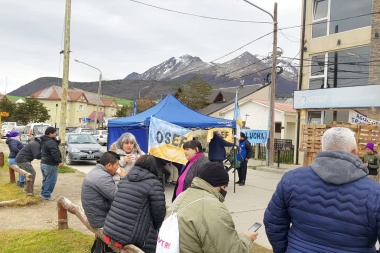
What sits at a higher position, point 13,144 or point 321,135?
point 321,135

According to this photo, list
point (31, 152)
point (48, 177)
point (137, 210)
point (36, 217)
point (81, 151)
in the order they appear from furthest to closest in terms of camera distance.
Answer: point (81, 151), point (31, 152), point (48, 177), point (36, 217), point (137, 210)

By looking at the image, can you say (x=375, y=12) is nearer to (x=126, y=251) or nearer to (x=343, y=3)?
(x=343, y=3)

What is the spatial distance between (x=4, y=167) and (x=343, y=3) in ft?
56.8

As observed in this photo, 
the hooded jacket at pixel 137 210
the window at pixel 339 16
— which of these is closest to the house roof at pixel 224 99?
the window at pixel 339 16

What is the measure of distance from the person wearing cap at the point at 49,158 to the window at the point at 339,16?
48.4 ft

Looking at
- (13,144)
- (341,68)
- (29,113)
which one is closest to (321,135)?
(341,68)

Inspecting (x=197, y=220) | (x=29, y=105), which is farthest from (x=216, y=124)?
(x=29, y=105)

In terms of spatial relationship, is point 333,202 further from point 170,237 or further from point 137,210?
point 137,210

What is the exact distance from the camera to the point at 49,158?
9031 mm

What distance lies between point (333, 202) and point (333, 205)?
0.07 feet

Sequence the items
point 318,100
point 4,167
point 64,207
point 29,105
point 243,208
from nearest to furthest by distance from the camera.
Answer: point 64,207
point 243,208
point 4,167
point 318,100
point 29,105

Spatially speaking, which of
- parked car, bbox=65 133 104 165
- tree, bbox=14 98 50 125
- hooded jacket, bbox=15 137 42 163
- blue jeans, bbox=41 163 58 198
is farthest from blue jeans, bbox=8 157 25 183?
tree, bbox=14 98 50 125

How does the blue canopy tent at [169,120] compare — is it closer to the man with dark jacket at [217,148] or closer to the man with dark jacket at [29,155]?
the man with dark jacket at [217,148]

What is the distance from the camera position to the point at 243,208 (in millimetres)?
8969
